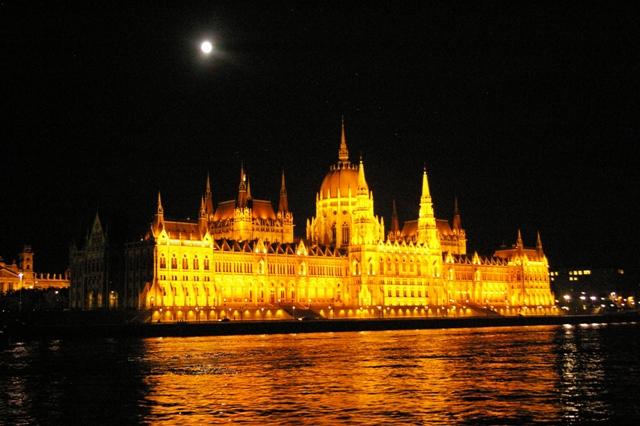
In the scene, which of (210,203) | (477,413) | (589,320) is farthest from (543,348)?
(210,203)

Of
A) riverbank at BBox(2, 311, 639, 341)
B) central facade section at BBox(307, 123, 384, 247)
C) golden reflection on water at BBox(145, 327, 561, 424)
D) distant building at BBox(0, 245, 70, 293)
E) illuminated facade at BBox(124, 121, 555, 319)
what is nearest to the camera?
golden reflection on water at BBox(145, 327, 561, 424)

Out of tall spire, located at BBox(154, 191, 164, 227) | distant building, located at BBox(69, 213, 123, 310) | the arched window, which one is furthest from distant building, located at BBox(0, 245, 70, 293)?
the arched window

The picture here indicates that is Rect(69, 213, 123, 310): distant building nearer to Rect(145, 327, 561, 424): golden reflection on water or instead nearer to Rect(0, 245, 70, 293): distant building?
Rect(0, 245, 70, 293): distant building

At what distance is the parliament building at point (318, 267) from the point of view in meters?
127

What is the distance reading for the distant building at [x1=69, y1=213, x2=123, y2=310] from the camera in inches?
5212

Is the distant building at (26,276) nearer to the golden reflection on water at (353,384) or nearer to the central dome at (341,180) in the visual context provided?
the central dome at (341,180)

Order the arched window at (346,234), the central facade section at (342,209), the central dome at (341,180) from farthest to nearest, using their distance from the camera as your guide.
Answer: the central dome at (341,180) → the arched window at (346,234) → the central facade section at (342,209)

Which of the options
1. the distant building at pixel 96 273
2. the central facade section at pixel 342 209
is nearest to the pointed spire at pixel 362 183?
the central facade section at pixel 342 209

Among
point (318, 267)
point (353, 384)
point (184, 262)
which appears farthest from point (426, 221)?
point (353, 384)

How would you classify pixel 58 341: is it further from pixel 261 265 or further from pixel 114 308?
pixel 261 265

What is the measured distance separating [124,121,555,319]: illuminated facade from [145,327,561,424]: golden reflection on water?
49.5m

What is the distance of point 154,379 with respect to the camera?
50.9 m

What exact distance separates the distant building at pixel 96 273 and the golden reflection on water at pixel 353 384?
56119mm

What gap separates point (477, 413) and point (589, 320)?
126 metres
